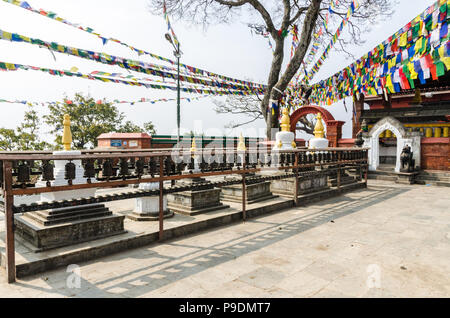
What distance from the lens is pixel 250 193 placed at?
22.0 ft

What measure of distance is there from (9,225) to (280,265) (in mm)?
3121

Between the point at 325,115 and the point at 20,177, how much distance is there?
1694 cm

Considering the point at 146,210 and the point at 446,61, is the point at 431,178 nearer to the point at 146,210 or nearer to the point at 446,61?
the point at 446,61

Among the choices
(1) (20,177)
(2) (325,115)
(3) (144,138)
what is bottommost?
(1) (20,177)

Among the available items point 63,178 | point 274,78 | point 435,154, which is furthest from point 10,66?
point 435,154

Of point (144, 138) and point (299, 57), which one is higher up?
point (299, 57)

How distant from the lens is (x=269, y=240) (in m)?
4.57

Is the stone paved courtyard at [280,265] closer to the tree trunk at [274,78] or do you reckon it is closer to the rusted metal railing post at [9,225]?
the rusted metal railing post at [9,225]

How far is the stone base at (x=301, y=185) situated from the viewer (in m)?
7.53

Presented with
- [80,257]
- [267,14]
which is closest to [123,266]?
[80,257]

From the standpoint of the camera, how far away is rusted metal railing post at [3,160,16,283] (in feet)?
10.0

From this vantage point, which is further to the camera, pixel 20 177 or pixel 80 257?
pixel 80 257
